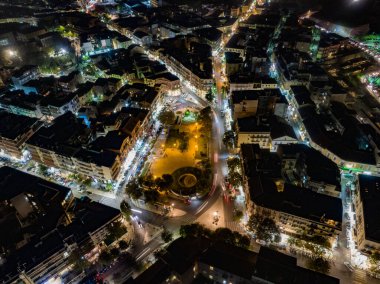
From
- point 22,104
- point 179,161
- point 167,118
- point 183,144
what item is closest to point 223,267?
point 179,161

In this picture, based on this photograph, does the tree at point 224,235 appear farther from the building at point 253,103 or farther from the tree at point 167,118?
the tree at point 167,118

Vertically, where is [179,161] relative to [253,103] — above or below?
below

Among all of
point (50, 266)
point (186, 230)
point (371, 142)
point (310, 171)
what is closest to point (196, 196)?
point (186, 230)

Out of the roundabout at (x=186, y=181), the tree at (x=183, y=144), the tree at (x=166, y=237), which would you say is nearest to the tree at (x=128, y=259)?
the tree at (x=166, y=237)

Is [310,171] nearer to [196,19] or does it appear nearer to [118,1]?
[196,19]

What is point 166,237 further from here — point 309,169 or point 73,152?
point 309,169
